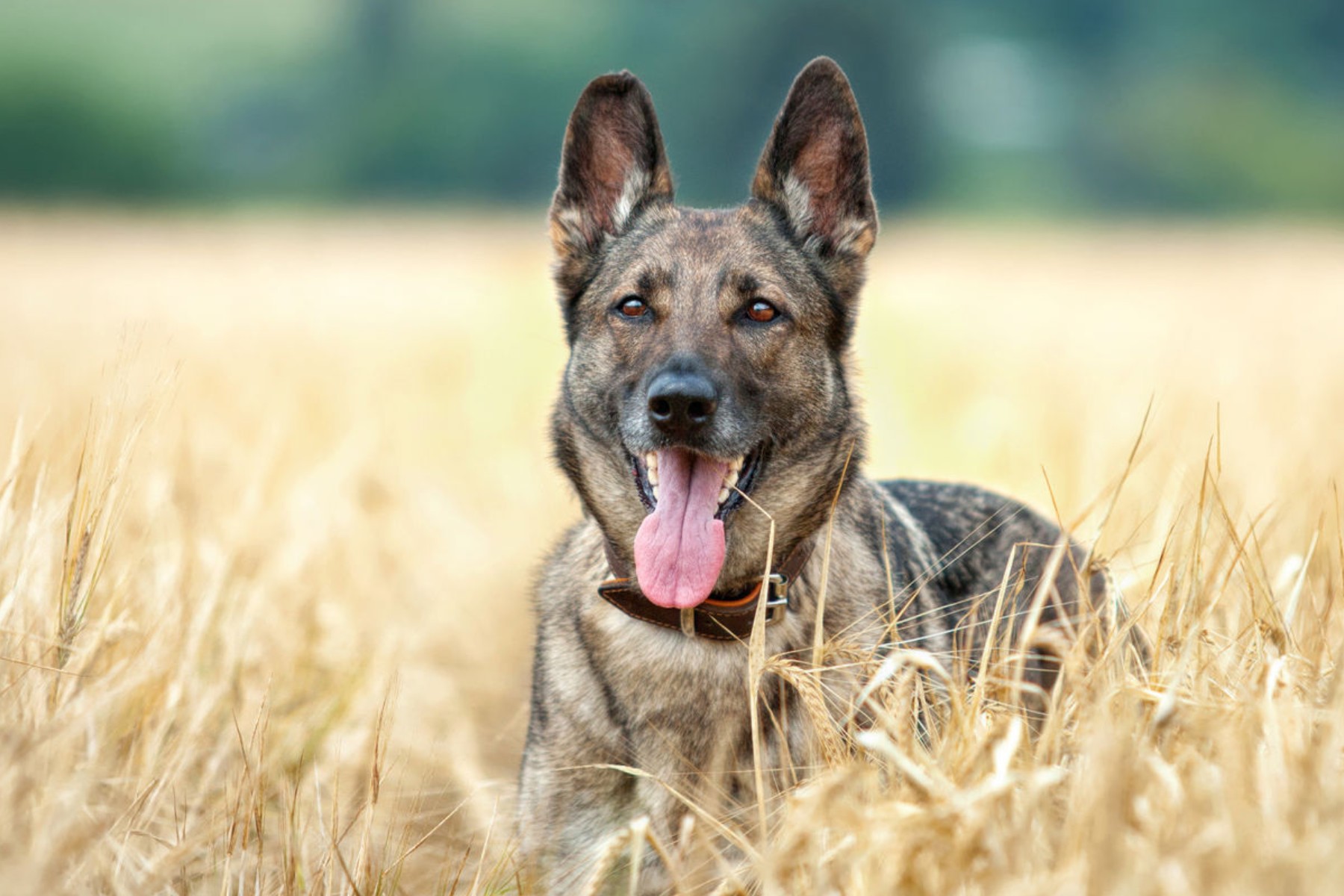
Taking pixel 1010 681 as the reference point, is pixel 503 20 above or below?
above

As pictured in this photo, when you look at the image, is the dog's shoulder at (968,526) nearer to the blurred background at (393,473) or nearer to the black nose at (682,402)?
the blurred background at (393,473)

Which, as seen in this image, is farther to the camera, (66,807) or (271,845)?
(271,845)

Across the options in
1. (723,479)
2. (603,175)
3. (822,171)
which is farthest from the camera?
(603,175)

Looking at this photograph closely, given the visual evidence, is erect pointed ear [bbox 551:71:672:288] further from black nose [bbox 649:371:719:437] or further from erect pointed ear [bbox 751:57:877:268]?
black nose [bbox 649:371:719:437]

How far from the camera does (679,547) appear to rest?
344 centimetres

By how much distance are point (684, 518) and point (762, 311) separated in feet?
2.47

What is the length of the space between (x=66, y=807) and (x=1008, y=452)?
629 centimetres

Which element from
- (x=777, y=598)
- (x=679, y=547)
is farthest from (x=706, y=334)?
A: (x=777, y=598)

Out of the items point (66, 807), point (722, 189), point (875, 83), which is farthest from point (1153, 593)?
point (875, 83)

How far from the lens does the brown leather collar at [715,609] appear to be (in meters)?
3.54

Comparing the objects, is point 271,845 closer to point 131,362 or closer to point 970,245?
point 131,362

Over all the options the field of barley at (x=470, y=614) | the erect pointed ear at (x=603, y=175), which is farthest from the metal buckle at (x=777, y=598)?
the erect pointed ear at (x=603, y=175)

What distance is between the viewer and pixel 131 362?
3006 mm

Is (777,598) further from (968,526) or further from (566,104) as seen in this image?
(566,104)
